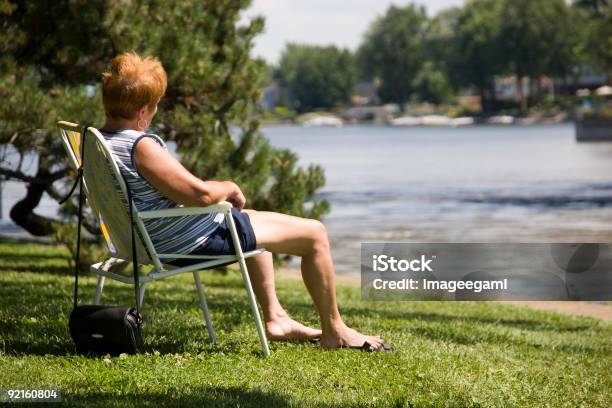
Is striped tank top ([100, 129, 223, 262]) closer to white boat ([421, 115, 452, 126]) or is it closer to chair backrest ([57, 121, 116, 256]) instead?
chair backrest ([57, 121, 116, 256])

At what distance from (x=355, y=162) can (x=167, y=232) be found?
1843 inches

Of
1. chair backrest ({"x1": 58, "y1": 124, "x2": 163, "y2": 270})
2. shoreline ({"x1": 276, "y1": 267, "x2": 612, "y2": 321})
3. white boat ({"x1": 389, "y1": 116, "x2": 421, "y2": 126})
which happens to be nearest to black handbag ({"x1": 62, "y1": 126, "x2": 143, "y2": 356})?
chair backrest ({"x1": 58, "y1": 124, "x2": 163, "y2": 270})

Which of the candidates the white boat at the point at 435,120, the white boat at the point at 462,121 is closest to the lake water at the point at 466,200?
the white boat at the point at 462,121

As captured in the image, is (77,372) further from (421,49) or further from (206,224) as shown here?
(421,49)

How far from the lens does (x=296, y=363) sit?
4.73 meters

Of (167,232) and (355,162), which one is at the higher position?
(167,232)

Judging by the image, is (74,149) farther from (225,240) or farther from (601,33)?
(601,33)

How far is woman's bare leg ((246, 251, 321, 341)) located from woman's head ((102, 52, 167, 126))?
90cm

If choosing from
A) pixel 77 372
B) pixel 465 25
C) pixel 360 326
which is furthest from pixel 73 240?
pixel 465 25

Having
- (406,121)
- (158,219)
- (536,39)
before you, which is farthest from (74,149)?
(406,121)

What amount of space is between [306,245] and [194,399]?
1119 millimetres

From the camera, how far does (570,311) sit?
9.30 metres

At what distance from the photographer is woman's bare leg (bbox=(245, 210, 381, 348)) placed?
4.87m

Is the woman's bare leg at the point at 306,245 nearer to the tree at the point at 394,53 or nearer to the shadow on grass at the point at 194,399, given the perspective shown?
the shadow on grass at the point at 194,399
